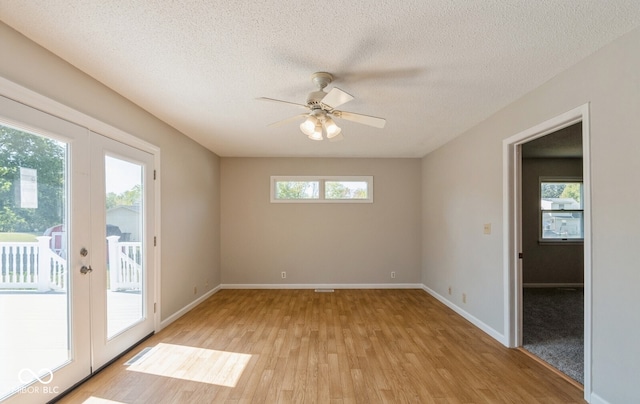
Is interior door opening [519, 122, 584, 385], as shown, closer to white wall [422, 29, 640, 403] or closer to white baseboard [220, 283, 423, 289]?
white baseboard [220, 283, 423, 289]

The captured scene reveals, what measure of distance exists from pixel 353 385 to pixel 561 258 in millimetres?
5327

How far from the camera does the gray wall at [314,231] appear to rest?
5.12 meters

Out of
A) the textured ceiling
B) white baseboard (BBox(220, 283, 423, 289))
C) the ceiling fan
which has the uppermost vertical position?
the textured ceiling

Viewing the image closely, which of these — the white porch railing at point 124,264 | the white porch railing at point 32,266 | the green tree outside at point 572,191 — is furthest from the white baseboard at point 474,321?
the white porch railing at point 32,266

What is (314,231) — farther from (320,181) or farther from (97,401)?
(97,401)

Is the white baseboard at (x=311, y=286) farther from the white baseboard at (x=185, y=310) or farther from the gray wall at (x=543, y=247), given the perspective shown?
the gray wall at (x=543, y=247)

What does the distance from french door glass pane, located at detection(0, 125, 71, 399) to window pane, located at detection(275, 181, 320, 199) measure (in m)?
3.38

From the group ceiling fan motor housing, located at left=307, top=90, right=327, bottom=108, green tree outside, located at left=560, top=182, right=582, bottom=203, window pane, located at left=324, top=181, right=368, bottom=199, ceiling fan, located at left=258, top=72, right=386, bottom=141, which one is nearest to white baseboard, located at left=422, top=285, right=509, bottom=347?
window pane, located at left=324, top=181, right=368, bottom=199

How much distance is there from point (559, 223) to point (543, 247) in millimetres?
563

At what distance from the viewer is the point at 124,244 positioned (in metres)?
2.69

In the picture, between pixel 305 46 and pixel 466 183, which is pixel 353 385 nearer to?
pixel 305 46

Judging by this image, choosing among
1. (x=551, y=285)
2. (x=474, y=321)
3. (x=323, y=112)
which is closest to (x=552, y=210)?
(x=551, y=285)

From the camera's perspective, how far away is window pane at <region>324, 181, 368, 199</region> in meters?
5.23

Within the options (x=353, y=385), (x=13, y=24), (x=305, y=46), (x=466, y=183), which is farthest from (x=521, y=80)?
(x=13, y=24)
